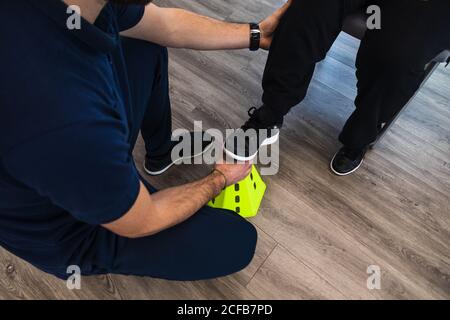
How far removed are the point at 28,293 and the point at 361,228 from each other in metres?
1.03

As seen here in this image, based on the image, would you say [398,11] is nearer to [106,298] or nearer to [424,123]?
[424,123]

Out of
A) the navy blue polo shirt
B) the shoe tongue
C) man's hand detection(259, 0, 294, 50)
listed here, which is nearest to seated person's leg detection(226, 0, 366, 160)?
man's hand detection(259, 0, 294, 50)

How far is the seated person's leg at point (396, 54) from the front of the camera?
32.8 inches

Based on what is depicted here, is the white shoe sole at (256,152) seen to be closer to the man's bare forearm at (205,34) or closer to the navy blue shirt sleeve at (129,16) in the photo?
the man's bare forearm at (205,34)

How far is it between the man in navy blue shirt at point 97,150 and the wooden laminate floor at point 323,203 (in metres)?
0.22

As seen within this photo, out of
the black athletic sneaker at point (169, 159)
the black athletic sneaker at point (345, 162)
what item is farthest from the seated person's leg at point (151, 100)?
the black athletic sneaker at point (345, 162)

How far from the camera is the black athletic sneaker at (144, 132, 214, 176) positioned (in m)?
1.16

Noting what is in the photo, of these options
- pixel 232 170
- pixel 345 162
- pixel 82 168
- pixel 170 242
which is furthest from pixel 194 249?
pixel 345 162

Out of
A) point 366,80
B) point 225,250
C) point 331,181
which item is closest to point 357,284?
point 331,181

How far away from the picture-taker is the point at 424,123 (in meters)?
1.32

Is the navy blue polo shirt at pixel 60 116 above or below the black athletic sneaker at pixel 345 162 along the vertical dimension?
above

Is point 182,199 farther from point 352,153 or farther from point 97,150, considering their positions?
point 352,153

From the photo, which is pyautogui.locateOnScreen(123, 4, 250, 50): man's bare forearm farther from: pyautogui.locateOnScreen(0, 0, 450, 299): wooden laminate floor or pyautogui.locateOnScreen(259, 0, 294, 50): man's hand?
pyautogui.locateOnScreen(0, 0, 450, 299): wooden laminate floor

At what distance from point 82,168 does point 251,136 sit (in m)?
0.70
